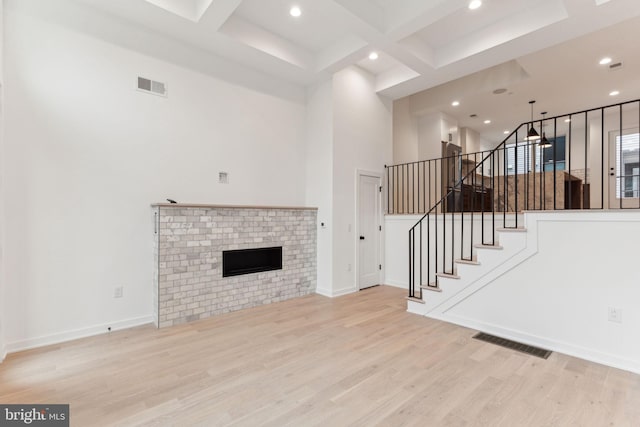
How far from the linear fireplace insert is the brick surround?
66 mm

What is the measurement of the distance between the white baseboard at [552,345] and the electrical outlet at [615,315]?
32 cm

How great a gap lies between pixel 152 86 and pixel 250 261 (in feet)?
8.79

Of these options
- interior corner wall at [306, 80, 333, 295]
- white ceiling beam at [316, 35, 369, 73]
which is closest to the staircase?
interior corner wall at [306, 80, 333, 295]

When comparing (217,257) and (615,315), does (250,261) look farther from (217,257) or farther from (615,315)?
(615,315)

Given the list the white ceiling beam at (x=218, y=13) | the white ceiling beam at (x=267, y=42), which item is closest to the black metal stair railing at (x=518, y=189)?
the white ceiling beam at (x=267, y=42)

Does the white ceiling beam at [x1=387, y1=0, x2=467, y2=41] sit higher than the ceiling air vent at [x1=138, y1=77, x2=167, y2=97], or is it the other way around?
the white ceiling beam at [x1=387, y1=0, x2=467, y2=41]

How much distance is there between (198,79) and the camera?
423 centimetres

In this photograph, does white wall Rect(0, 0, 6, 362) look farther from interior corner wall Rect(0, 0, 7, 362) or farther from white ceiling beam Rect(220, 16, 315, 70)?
white ceiling beam Rect(220, 16, 315, 70)

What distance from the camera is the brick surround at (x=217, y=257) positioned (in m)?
3.73

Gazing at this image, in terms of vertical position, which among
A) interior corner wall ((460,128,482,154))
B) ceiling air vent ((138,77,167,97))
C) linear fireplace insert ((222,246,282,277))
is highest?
interior corner wall ((460,128,482,154))

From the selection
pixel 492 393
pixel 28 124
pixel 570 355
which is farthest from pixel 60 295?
pixel 570 355

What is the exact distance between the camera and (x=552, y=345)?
10.1ft

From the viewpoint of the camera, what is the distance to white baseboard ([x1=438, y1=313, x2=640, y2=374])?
2693 millimetres

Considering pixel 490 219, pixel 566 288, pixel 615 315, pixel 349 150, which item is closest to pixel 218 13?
pixel 349 150
